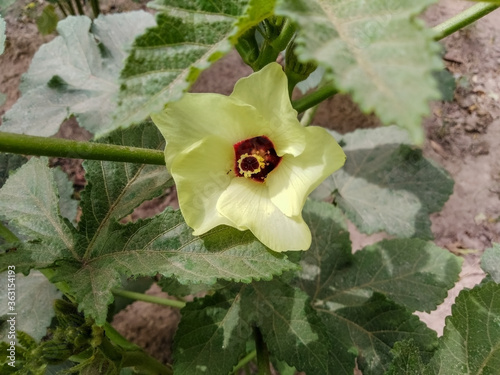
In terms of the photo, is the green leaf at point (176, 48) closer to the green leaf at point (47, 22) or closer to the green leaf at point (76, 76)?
the green leaf at point (76, 76)

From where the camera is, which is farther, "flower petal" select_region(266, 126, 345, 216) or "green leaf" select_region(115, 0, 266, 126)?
"flower petal" select_region(266, 126, 345, 216)

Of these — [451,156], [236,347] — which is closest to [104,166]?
[236,347]

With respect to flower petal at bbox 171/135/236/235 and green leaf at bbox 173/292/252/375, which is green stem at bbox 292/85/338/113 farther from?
green leaf at bbox 173/292/252/375

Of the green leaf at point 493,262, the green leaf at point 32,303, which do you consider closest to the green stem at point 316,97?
the green leaf at point 493,262

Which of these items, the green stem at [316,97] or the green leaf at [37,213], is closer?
the green stem at [316,97]

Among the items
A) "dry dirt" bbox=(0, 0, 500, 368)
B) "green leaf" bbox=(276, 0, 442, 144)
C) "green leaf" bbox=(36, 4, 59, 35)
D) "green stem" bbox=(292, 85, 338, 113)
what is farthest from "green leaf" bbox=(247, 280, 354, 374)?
"green leaf" bbox=(36, 4, 59, 35)

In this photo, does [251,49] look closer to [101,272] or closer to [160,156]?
[160,156]
